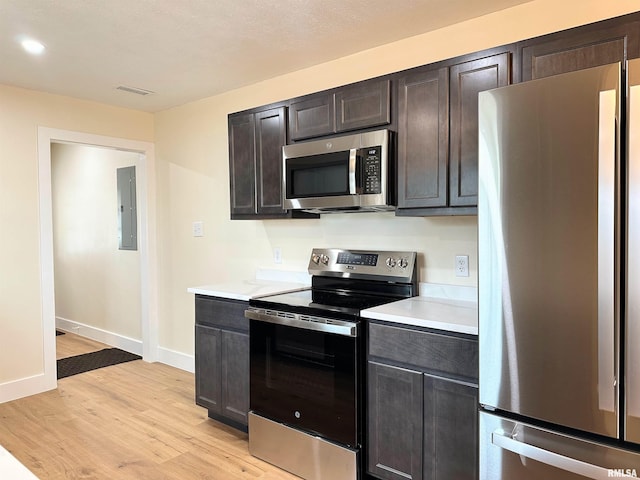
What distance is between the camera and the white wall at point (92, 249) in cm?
486

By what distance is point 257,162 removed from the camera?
3.06 metres

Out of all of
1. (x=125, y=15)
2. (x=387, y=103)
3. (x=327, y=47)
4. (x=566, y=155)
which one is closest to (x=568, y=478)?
(x=566, y=155)

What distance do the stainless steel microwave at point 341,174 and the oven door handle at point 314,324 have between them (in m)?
0.66

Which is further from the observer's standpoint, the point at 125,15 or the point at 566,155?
the point at 125,15

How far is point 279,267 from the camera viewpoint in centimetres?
345

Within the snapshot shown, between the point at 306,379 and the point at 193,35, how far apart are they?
2062 mm

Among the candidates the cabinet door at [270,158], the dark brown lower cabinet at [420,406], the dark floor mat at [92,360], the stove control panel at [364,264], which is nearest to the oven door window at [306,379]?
the dark brown lower cabinet at [420,406]

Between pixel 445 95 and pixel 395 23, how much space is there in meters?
0.61

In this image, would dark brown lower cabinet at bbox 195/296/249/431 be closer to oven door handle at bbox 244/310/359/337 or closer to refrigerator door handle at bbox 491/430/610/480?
oven door handle at bbox 244/310/359/337

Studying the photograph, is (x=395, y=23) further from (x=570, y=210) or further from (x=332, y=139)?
(x=570, y=210)

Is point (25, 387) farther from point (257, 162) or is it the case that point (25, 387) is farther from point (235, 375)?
point (257, 162)

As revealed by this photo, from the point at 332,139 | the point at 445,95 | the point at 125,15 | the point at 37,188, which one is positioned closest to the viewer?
the point at 445,95

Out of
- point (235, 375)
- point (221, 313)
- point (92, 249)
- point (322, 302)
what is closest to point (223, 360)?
point (235, 375)

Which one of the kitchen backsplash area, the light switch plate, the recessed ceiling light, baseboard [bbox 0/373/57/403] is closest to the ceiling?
the recessed ceiling light
